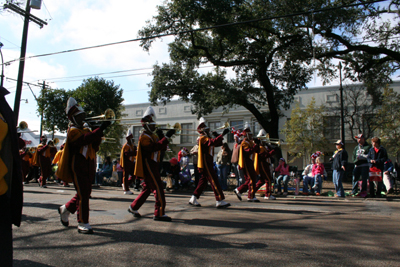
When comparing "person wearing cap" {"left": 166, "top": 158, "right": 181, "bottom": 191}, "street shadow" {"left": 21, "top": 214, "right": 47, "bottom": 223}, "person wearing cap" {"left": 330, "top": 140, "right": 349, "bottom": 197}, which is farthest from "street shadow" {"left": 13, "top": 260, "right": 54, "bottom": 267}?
"person wearing cap" {"left": 166, "top": 158, "right": 181, "bottom": 191}

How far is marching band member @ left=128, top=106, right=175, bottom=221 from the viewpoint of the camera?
19.8 feet

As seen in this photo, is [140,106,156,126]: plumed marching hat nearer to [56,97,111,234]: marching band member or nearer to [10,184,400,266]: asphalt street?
[56,97,111,234]: marching band member

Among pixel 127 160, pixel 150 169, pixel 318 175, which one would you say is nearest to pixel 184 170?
pixel 127 160

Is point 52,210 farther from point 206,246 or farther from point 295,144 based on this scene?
point 295,144

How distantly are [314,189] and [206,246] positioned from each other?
31.3 ft

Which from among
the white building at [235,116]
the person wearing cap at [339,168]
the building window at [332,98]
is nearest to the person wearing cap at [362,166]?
the person wearing cap at [339,168]

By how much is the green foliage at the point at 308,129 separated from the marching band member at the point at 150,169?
104 feet

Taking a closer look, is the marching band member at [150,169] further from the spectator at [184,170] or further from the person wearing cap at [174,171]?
the spectator at [184,170]

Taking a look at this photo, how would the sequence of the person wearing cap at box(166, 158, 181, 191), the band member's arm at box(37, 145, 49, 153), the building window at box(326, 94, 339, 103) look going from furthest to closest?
the building window at box(326, 94, 339, 103) → the person wearing cap at box(166, 158, 181, 191) → the band member's arm at box(37, 145, 49, 153)

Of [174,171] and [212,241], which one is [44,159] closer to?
[174,171]

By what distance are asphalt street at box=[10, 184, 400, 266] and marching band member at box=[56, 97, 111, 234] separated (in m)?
0.36

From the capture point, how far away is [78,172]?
5.25 m

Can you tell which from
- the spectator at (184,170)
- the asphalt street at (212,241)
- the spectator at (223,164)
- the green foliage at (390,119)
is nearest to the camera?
the asphalt street at (212,241)

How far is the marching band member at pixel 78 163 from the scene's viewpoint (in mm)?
5098
